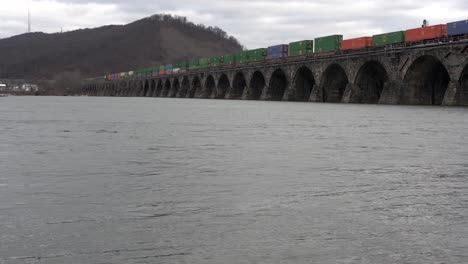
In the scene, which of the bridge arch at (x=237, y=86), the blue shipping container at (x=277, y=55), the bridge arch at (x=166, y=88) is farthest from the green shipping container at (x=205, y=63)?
the blue shipping container at (x=277, y=55)

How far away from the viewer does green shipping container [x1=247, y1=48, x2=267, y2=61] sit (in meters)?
80.4

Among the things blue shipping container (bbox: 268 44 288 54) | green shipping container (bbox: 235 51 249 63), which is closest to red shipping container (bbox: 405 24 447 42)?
blue shipping container (bbox: 268 44 288 54)

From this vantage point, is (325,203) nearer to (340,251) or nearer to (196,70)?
(340,251)

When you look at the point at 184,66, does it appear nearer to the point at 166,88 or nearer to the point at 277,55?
the point at 166,88

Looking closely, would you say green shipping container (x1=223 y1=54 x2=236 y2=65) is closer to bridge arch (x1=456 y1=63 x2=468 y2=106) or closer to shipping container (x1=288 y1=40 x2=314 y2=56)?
shipping container (x1=288 y1=40 x2=314 y2=56)

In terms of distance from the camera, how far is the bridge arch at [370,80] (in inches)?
2090

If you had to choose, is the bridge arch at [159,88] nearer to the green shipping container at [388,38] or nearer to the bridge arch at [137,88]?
the bridge arch at [137,88]

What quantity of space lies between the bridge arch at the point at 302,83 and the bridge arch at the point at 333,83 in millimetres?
5131

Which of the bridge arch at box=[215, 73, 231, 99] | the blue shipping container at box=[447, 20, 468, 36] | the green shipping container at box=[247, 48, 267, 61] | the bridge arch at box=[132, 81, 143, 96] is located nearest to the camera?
the blue shipping container at box=[447, 20, 468, 36]

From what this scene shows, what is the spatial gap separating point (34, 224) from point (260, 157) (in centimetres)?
678

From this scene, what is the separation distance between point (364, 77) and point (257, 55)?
30.5 metres

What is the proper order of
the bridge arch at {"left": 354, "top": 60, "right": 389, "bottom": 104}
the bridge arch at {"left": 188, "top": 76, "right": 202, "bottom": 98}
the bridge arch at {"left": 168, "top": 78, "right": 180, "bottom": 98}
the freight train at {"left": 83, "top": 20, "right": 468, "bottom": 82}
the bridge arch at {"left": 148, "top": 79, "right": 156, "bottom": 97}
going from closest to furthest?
1. the freight train at {"left": 83, "top": 20, "right": 468, "bottom": 82}
2. the bridge arch at {"left": 354, "top": 60, "right": 389, "bottom": 104}
3. the bridge arch at {"left": 188, "top": 76, "right": 202, "bottom": 98}
4. the bridge arch at {"left": 168, "top": 78, "right": 180, "bottom": 98}
5. the bridge arch at {"left": 148, "top": 79, "right": 156, "bottom": 97}

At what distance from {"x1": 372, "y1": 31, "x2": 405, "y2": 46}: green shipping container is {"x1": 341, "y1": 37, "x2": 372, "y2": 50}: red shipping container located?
3.00 ft

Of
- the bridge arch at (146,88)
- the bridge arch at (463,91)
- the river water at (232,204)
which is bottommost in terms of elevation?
the river water at (232,204)
